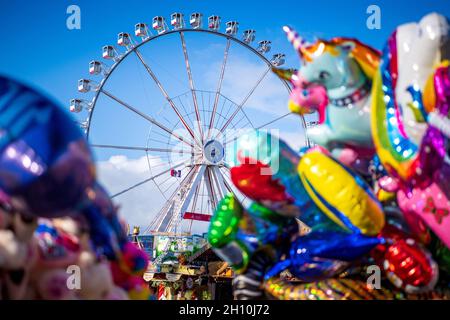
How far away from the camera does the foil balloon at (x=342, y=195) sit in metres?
4.42

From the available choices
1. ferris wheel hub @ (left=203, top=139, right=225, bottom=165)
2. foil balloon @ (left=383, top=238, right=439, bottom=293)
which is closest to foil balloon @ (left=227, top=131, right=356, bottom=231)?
foil balloon @ (left=383, top=238, right=439, bottom=293)

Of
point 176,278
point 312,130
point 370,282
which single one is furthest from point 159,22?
point 370,282

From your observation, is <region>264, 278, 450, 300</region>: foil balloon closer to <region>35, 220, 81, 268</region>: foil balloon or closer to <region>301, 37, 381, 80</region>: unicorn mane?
<region>301, 37, 381, 80</region>: unicorn mane

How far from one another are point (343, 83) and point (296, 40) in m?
0.68

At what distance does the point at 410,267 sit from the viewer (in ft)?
14.7

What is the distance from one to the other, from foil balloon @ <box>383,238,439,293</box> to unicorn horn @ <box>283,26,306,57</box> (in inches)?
77.6

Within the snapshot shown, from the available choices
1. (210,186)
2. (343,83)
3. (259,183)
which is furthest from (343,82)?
(210,186)

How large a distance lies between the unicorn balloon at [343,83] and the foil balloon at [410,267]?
96 centimetres

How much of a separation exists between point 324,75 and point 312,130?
601 mm

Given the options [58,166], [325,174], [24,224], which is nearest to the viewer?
[58,166]

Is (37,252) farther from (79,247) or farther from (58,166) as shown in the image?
(58,166)

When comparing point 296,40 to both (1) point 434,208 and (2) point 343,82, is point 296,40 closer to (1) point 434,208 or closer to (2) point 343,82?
(2) point 343,82

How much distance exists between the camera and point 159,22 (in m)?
15.1

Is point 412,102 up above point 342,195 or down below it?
above
